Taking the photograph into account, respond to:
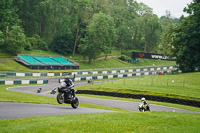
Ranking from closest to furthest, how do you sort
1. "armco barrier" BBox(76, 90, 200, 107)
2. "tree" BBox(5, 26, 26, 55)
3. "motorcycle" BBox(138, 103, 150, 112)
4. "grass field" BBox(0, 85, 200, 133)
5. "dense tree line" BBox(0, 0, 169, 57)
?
"grass field" BBox(0, 85, 200, 133) → "motorcycle" BBox(138, 103, 150, 112) → "armco barrier" BBox(76, 90, 200, 107) → "tree" BBox(5, 26, 26, 55) → "dense tree line" BBox(0, 0, 169, 57)

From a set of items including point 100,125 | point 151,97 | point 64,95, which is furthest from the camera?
point 151,97

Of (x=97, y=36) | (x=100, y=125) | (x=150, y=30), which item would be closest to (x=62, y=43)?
(x=97, y=36)

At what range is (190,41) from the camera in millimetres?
54344

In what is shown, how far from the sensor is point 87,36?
89688mm

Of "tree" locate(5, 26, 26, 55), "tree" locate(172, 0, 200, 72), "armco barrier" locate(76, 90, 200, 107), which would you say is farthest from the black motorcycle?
"tree" locate(5, 26, 26, 55)

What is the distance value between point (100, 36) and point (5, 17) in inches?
1268

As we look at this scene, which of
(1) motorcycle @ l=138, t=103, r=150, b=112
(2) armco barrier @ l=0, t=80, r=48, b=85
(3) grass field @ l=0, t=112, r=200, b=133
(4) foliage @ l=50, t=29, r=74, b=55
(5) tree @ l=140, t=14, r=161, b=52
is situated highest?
(5) tree @ l=140, t=14, r=161, b=52

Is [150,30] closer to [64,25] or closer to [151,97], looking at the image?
[64,25]

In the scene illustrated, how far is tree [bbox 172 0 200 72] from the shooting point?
54.0 metres

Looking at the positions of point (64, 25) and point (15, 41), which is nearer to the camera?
point (15, 41)

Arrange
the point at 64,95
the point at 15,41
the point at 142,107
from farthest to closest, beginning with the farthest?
the point at 15,41
the point at 142,107
the point at 64,95

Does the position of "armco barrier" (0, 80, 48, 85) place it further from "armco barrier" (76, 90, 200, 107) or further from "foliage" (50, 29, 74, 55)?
"foliage" (50, 29, 74, 55)

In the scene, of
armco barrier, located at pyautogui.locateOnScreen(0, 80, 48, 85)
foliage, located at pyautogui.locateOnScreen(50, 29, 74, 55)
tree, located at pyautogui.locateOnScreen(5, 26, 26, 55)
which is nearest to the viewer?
armco barrier, located at pyautogui.locateOnScreen(0, 80, 48, 85)

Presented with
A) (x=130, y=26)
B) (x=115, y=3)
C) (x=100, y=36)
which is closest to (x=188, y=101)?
(x=100, y=36)
